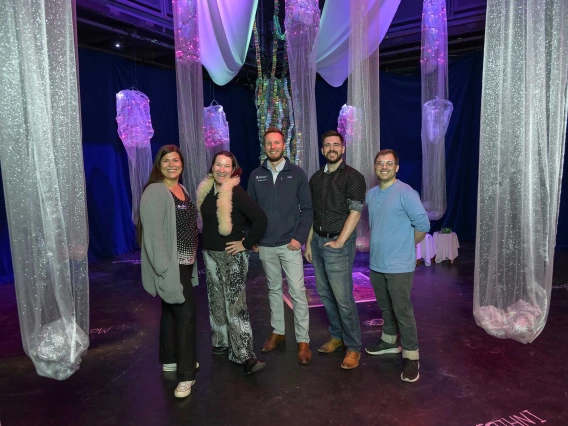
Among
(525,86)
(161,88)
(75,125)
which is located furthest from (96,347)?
(161,88)

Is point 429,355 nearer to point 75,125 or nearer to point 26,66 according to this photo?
point 75,125

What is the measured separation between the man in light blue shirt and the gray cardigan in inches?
42.5

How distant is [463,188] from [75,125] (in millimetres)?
6507

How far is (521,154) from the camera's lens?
177 cm

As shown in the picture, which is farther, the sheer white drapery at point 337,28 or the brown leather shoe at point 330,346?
the sheer white drapery at point 337,28

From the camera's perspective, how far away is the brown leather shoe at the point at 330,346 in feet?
8.80

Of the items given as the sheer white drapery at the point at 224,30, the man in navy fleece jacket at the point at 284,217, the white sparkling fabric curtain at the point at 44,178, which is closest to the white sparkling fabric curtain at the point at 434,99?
the sheer white drapery at the point at 224,30

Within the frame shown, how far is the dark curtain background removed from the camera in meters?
6.04

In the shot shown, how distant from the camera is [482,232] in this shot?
189 cm

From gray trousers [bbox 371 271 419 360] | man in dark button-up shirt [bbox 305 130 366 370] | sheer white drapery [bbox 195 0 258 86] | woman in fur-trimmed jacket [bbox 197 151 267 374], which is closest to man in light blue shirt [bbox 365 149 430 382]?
gray trousers [bbox 371 271 419 360]

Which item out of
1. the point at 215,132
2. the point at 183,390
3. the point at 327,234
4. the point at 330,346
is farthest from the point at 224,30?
the point at 183,390

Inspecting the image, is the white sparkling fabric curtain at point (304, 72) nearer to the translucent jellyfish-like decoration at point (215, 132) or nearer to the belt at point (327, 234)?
the belt at point (327, 234)

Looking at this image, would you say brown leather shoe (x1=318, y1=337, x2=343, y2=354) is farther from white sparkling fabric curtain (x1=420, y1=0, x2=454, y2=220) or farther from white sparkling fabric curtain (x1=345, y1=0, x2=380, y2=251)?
white sparkling fabric curtain (x1=420, y1=0, x2=454, y2=220)

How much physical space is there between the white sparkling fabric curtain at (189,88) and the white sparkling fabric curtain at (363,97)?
124cm
